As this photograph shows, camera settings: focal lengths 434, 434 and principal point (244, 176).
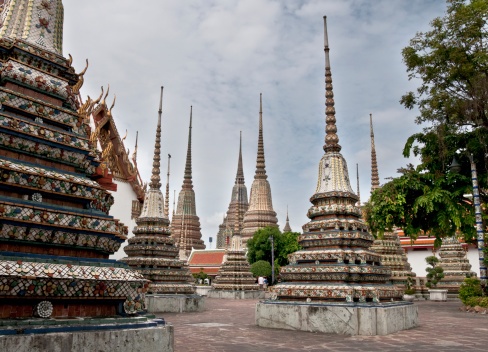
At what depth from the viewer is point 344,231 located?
1131 cm

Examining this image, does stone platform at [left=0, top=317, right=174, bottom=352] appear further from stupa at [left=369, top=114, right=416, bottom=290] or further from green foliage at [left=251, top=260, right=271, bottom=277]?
green foliage at [left=251, top=260, right=271, bottom=277]

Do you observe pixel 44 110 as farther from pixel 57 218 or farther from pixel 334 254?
pixel 334 254

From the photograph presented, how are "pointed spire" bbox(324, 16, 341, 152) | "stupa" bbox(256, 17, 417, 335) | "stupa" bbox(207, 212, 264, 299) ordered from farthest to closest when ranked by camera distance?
1. "stupa" bbox(207, 212, 264, 299)
2. "pointed spire" bbox(324, 16, 341, 152)
3. "stupa" bbox(256, 17, 417, 335)

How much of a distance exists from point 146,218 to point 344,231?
9.61 metres

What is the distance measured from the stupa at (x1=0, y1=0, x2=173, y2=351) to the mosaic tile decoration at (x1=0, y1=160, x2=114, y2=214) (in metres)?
0.01

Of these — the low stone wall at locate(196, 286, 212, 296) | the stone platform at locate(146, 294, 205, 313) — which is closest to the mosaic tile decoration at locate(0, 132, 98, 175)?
the stone platform at locate(146, 294, 205, 313)

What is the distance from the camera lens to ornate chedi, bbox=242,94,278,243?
55094 mm

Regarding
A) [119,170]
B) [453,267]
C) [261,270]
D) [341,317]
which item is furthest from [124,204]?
[453,267]

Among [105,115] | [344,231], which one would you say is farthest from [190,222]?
[344,231]

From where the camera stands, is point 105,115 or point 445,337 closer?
point 445,337

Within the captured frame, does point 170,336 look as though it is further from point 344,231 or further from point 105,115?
point 105,115

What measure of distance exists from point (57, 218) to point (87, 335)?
159 cm

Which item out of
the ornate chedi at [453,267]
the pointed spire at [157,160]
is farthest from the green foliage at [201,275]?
the pointed spire at [157,160]

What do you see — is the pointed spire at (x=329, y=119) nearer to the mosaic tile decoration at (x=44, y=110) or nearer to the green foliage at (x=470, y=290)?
the mosaic tile decoration at (x=44, y=110)
